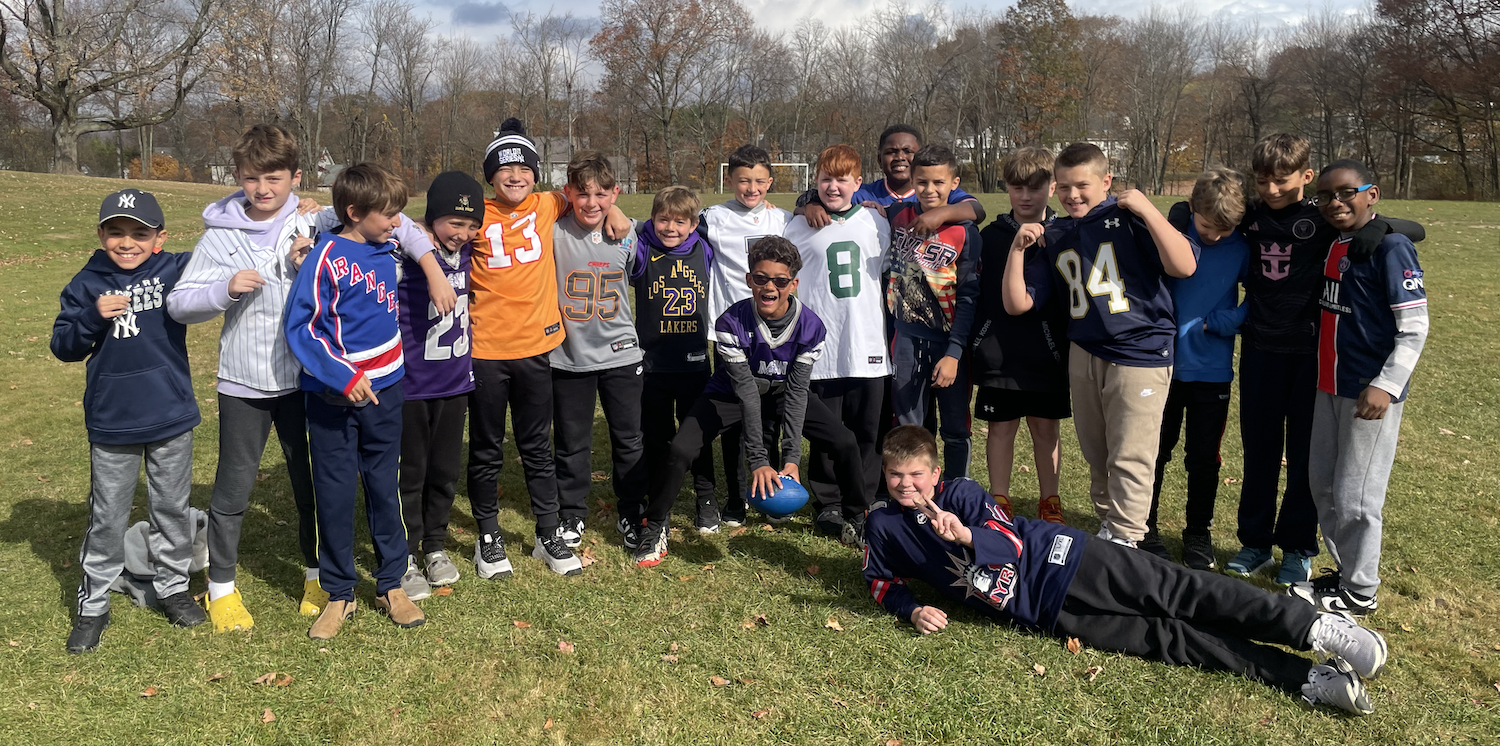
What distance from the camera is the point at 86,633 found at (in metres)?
4.09

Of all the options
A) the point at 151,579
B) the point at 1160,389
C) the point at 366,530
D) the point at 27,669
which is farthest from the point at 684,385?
the point at 27,669

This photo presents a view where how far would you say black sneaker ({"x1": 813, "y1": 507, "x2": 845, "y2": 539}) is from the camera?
5418 millimetres

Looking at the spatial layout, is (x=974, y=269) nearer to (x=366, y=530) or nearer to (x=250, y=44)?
(x=366, y=530)

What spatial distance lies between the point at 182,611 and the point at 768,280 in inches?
129

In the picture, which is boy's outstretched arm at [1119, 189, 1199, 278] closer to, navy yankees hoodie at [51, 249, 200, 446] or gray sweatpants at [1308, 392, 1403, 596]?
gray sweatpants at [1308, 392, 1403, 596]

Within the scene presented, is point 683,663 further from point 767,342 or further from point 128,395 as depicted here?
point 128,395

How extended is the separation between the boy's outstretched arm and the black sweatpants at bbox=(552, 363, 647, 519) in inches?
108

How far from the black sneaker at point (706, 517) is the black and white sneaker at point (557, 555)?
2.64 ft

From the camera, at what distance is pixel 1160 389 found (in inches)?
173

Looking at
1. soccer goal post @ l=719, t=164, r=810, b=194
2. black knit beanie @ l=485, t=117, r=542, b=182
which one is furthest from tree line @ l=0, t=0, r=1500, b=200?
black knit beanie @ l=485, t=117, r=542, b=182

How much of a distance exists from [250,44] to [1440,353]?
42.1 metres

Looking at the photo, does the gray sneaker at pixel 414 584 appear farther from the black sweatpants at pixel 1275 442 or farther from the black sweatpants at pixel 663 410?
the black sweatpants at pixel 1275 442

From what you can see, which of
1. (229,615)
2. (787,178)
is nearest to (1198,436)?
(229,615)

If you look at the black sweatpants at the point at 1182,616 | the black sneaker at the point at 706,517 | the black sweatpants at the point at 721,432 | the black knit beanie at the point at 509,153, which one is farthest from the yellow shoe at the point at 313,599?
the black sweatpants at the point at 1182,616
